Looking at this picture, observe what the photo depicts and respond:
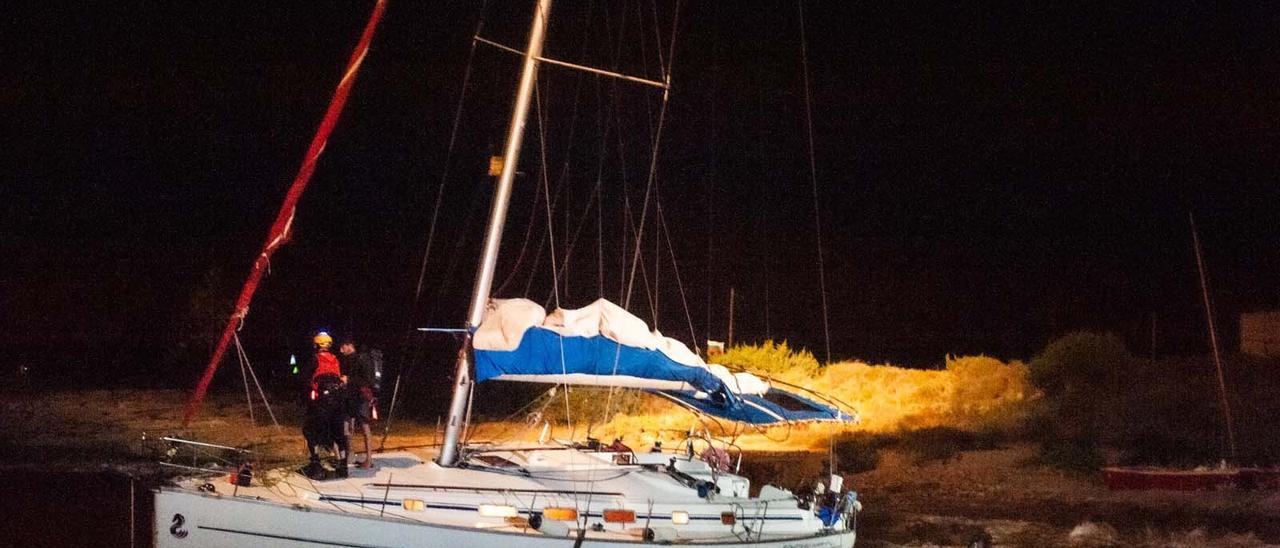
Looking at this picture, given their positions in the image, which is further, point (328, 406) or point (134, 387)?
point (134, 387)

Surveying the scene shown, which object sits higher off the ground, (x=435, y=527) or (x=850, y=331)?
(x=850, y=331)

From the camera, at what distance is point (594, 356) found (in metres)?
13.3

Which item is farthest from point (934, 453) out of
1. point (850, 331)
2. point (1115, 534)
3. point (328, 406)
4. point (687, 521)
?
point (850, 331)

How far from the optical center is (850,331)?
4666 cm

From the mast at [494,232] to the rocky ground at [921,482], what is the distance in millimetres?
2391

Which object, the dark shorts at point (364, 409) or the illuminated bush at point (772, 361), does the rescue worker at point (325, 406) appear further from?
the illuminated bush at point (772, 361)

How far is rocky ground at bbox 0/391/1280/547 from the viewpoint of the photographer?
707 inches

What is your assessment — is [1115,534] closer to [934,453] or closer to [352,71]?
[934,453]

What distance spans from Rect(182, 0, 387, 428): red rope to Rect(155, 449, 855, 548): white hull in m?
1.14

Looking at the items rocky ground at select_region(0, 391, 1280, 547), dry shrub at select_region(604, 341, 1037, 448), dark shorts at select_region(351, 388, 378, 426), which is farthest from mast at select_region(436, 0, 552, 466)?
dry shrub at select_region(604, 341, 1037, 448)

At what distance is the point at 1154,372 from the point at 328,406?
24.3 m

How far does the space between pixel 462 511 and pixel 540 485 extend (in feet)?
3.63

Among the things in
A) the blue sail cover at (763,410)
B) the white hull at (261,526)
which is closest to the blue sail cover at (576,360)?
the blue sail cover at (763,410)

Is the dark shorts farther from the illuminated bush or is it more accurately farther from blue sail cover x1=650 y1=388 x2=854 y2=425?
the illuminated bush
